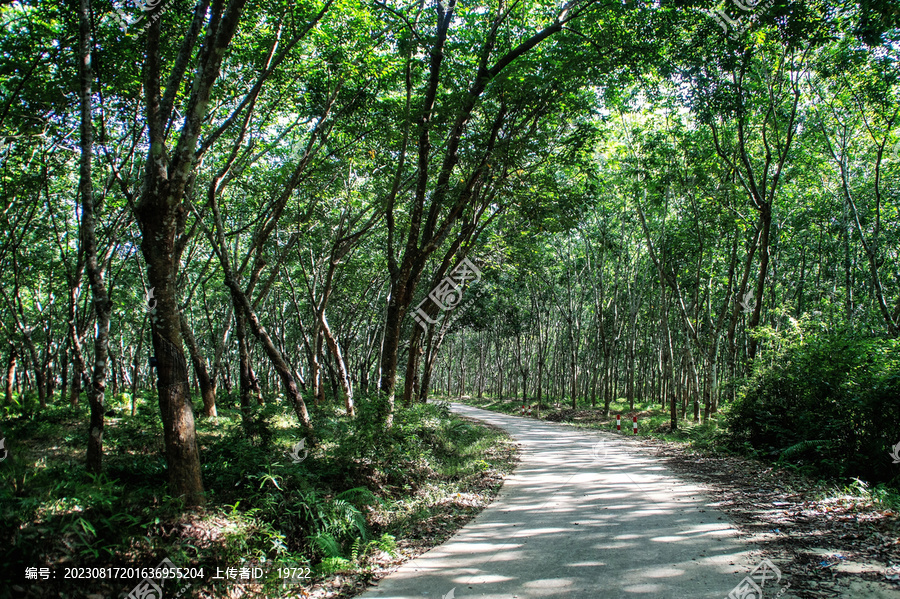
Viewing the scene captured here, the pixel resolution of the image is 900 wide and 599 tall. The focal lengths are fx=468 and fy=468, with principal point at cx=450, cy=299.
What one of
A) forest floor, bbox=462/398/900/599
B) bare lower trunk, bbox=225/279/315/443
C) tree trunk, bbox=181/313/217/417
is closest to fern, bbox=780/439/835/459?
forest floor, bbox=462/398/900/599

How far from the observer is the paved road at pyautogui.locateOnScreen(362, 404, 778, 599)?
4281mm

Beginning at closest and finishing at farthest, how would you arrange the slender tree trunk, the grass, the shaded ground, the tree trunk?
the grass → the shaded ground → the slender tree trunk → the tree trunk

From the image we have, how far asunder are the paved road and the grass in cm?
62

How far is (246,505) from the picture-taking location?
5.56 metres

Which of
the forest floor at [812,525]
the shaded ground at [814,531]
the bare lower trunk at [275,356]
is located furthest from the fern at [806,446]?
the bare lower trunk at [275,356]

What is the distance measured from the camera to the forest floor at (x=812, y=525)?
166 inches

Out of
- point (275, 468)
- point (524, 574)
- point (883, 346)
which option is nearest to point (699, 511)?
point (524, 574)

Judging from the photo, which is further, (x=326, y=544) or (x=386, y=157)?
(x=386, y=157)

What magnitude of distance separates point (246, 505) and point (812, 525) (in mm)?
6875

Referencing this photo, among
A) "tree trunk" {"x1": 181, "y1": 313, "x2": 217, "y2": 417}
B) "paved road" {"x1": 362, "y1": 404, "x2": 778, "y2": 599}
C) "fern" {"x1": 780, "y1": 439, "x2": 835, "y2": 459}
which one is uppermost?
"tree trunk" {"x1": 181, "y1": 313, "x2": 217, "y2": 417}

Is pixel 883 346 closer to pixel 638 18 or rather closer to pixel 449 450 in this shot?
pixel 638 18

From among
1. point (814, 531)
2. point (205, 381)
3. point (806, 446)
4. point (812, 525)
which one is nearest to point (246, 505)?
point (814, 531)

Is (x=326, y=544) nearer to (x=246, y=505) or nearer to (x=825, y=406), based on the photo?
(x=246, y=505)

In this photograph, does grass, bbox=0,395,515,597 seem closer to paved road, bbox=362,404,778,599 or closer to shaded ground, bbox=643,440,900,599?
paved road, bbox=362,404,778,599
